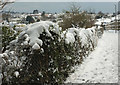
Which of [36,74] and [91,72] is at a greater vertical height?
[36,74]

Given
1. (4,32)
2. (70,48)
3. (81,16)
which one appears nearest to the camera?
(4,32)

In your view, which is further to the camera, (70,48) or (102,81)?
(70,48)

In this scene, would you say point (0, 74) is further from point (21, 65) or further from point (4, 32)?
point (4, 32)

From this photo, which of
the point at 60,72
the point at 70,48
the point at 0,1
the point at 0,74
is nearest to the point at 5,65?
the point at 0,74

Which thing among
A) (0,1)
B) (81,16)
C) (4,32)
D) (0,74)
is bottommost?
(81,16)

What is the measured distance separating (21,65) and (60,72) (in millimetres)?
1543

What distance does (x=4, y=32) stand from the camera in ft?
17.2

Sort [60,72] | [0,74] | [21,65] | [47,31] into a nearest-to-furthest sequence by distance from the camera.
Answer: [0,74]
[21,65]
[47,31]
[60,72]

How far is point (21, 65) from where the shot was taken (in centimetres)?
448

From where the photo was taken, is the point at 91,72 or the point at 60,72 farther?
the point at 91,72

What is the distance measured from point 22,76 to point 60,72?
4.91 feet

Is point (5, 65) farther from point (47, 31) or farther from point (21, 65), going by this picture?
point (47, 31)

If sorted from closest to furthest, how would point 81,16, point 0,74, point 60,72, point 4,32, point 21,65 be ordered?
1. point 0,74
2. point 21,65
3. point 4,32
4. point 60,72
5. point 81,16

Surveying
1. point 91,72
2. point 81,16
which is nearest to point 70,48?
point 91,72
